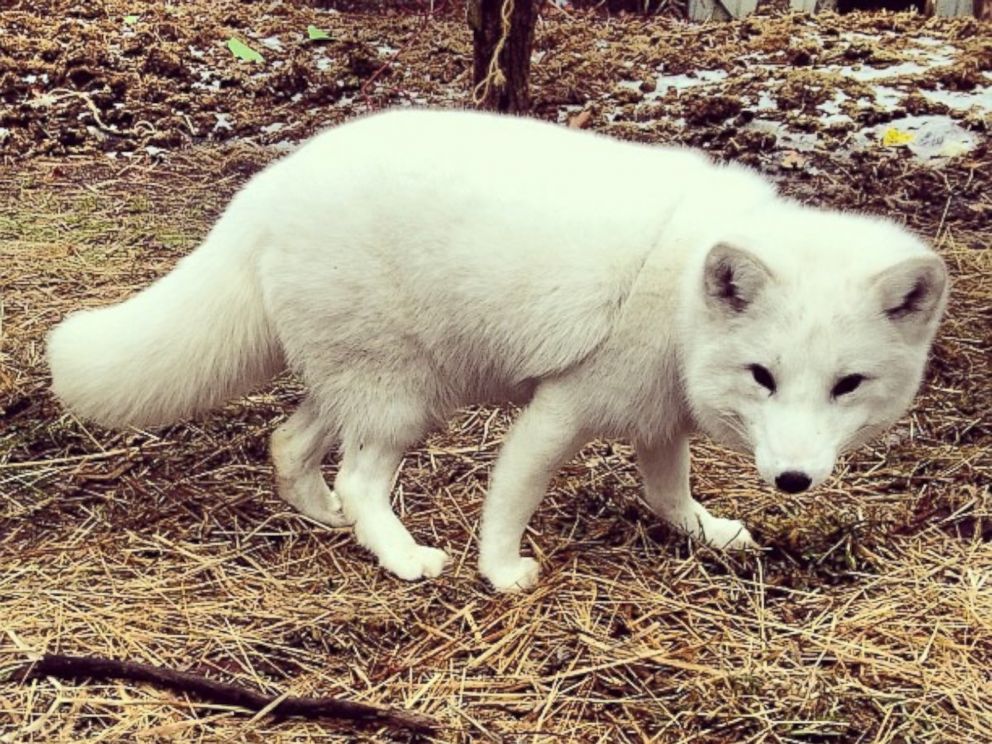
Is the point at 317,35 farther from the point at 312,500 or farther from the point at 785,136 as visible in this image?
the point at 312,500

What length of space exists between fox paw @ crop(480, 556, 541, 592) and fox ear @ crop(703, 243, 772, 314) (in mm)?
766

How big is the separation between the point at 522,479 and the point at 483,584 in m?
0.27

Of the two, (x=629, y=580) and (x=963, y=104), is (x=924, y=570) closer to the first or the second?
(x=629, y=580)

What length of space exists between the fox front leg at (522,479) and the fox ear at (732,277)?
1.38 ft

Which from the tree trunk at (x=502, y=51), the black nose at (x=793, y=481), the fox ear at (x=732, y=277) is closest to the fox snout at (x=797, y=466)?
the black nose at (x=793, y=481)

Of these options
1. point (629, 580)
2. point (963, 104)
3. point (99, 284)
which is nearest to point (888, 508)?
point (629, 580)

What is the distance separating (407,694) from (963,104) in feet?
13.9

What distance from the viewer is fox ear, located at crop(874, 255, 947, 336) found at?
1.94 m

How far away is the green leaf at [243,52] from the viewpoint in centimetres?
604

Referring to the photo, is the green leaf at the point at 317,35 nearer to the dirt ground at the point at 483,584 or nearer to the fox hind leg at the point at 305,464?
the dirt ground at the point at 483,584

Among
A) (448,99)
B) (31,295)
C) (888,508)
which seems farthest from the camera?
(448,99)

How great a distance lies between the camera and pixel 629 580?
2461 millimetres

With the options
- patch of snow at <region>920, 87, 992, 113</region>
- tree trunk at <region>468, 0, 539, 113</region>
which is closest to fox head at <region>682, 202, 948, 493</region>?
tree trunk at <region>468, 0, 539, 113</region>

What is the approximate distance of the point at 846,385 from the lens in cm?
201
